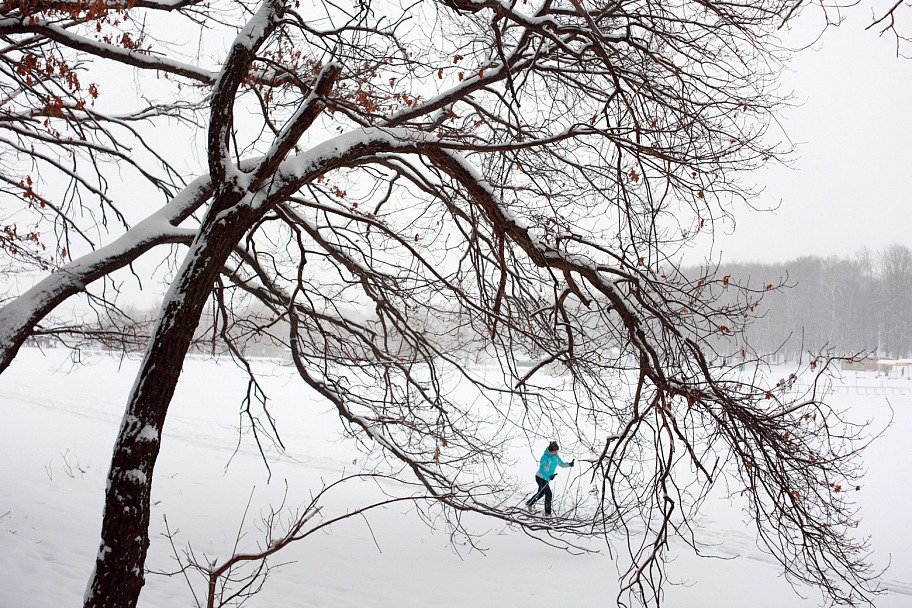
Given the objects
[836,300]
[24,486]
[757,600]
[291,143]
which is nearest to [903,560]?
[757,600]

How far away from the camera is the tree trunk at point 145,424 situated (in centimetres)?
371

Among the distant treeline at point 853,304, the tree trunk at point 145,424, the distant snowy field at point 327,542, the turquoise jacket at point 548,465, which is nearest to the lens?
the tree trunk at point 145,424

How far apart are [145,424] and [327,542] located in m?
7.86

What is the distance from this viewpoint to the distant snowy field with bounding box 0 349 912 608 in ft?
26.2

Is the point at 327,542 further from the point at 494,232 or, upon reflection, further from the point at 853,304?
the point at 853,304

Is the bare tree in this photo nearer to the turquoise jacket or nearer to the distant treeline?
the turquoise jacket

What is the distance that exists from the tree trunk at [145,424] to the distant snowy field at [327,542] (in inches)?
38.1

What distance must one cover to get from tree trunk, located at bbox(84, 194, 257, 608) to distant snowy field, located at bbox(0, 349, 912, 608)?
0.97 metres

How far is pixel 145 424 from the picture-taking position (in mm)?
3893

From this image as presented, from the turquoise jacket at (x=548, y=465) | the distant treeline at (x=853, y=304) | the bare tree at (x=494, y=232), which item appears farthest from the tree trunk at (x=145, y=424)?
the distant treeline at (x=853, y=304)

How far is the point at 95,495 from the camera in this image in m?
12.8

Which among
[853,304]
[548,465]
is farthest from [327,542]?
[853,304]

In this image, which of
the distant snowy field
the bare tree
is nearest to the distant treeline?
the distant snowy field

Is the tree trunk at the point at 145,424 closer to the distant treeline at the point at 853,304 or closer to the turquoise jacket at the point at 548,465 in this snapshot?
the turquoise jacket at the point at 548,465
